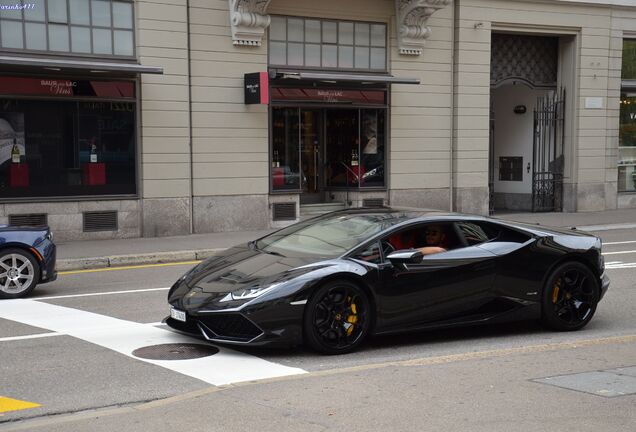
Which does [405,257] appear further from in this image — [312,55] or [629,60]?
[629,60]

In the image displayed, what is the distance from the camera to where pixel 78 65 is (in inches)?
628

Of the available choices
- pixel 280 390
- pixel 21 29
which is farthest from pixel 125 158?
pixel 280 390

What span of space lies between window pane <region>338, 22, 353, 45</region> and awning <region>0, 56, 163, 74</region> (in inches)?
203

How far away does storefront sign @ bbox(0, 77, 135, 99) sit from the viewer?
53.0 ft

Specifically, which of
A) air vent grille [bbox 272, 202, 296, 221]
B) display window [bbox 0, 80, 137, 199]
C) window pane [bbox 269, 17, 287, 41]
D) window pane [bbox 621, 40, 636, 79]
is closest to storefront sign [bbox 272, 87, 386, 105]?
window pane [bbox 269, 17, 287, 41]

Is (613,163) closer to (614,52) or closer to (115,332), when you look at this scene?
(614,52)

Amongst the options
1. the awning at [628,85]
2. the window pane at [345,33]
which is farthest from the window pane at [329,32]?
the awning at [628,85]

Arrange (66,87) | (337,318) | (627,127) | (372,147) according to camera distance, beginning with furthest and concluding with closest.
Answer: (627,127) < (372,147) < (66,87) < (337,318)

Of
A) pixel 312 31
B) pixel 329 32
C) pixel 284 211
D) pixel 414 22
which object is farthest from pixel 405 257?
pixel 414 22

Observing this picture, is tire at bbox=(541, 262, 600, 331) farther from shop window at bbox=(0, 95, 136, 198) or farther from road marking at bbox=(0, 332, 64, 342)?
shop window at bbox=(0, 95, 136, 198)

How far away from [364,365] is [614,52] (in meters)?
20.3

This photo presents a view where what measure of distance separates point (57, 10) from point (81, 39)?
72cm

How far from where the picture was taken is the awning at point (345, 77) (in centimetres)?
1883

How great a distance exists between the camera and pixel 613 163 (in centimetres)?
2469
